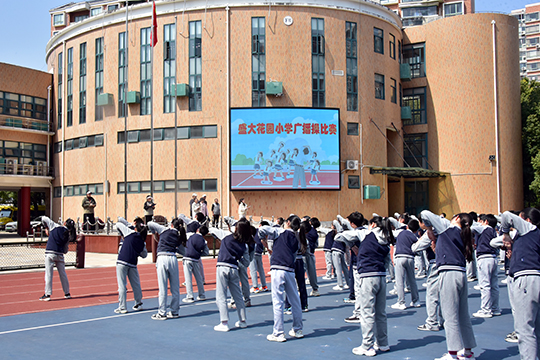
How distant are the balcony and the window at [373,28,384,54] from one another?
25.0 meters

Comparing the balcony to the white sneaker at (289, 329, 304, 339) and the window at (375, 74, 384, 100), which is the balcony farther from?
the white sneaker at (289, 329, 304, 339)

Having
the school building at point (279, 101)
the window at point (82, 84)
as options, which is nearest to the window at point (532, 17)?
the school building at point (279, 101)

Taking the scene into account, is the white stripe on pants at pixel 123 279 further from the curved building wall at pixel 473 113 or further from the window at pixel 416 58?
the window at pixel 416 58

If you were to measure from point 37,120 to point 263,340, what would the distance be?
3534 centimetres

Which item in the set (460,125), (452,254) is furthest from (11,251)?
(460,125)

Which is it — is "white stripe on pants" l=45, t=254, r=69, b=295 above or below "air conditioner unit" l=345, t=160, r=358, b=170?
below

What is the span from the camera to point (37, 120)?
3788 cm

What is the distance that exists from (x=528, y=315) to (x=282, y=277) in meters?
3.73

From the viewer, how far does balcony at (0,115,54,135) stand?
3644cm

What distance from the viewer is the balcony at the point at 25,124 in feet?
120

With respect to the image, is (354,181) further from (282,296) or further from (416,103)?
(282,296)

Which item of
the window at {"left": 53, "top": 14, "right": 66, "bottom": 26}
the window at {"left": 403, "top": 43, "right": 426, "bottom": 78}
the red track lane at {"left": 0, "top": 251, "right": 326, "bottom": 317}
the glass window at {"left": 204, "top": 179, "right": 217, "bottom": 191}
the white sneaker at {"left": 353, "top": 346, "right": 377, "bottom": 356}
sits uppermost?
the window at {"left": 53, "top": 14, "right": 66, "bottom": 26}

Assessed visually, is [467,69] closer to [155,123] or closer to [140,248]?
[155,123]

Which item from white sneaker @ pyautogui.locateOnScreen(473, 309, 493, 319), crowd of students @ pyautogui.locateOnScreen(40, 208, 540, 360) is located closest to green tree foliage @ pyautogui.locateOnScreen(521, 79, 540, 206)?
crowd of students @ pyautogui.locateOnScreen(40, 208, 540, 360)
